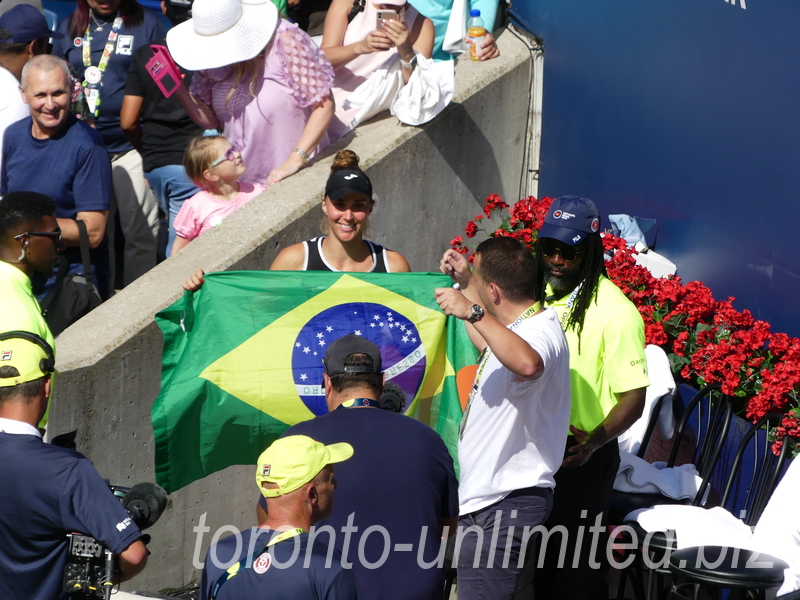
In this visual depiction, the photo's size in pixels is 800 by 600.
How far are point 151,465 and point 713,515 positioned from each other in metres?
3.02

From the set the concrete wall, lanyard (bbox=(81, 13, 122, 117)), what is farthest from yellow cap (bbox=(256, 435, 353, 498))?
lanyard (bbox=(81, 13, 122, 117))

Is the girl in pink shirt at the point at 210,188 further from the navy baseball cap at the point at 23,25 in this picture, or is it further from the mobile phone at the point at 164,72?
the navy baseball cap at the point at 23,25

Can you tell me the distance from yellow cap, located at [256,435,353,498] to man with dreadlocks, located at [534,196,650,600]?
1.55 m

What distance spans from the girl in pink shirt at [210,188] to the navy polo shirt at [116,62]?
141 centimetres

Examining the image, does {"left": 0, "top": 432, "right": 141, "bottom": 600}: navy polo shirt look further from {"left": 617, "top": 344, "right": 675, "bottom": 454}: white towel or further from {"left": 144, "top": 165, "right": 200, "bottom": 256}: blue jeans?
{"left": 144, "top": 165, "right": 200, "bottom": 256}: blue jeans

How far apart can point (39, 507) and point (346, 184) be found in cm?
223

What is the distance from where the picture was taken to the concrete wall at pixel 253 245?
17.2 feet

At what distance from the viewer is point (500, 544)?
386cm

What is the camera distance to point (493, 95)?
285 inches

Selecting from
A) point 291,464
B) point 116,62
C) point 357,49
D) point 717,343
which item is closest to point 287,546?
point 291,464

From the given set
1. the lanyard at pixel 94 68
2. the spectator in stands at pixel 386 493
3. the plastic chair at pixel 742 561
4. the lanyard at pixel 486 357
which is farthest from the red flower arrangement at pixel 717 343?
the lanyard at pixel 94 68

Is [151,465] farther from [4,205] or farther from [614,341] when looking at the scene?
[614,341]

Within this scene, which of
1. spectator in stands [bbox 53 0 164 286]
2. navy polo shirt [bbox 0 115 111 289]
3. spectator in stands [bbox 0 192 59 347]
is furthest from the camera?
spectator in stands [bbox 53 0 164 286]

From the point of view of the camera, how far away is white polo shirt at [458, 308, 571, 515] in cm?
379
